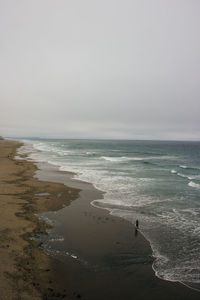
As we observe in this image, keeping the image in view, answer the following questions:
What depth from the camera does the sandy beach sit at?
22.0 feet

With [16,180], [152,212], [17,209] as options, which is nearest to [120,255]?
[152,212]

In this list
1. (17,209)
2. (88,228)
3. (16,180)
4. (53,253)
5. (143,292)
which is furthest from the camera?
(16,180)

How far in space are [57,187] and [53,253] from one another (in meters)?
12.0

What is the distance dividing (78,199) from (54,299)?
10762mm

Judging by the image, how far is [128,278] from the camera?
7445mm

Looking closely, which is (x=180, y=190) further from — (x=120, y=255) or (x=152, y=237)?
(x=120, y=255)

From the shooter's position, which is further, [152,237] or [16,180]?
[16,180]

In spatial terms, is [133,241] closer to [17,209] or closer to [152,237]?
[152,237]

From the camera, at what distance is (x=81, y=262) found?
8242mm

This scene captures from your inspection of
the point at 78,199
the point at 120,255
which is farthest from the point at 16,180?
the point at 120,255

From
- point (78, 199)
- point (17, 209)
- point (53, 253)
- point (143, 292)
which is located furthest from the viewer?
point (78, 199)

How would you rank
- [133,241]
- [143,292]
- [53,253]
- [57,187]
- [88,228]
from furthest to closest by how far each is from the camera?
1. [57,187]
2. [88,228]
3. [133,241]
4. [53,253]
5. [143,292]

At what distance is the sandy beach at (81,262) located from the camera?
6.69 meters

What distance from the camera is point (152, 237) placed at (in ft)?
35.6
